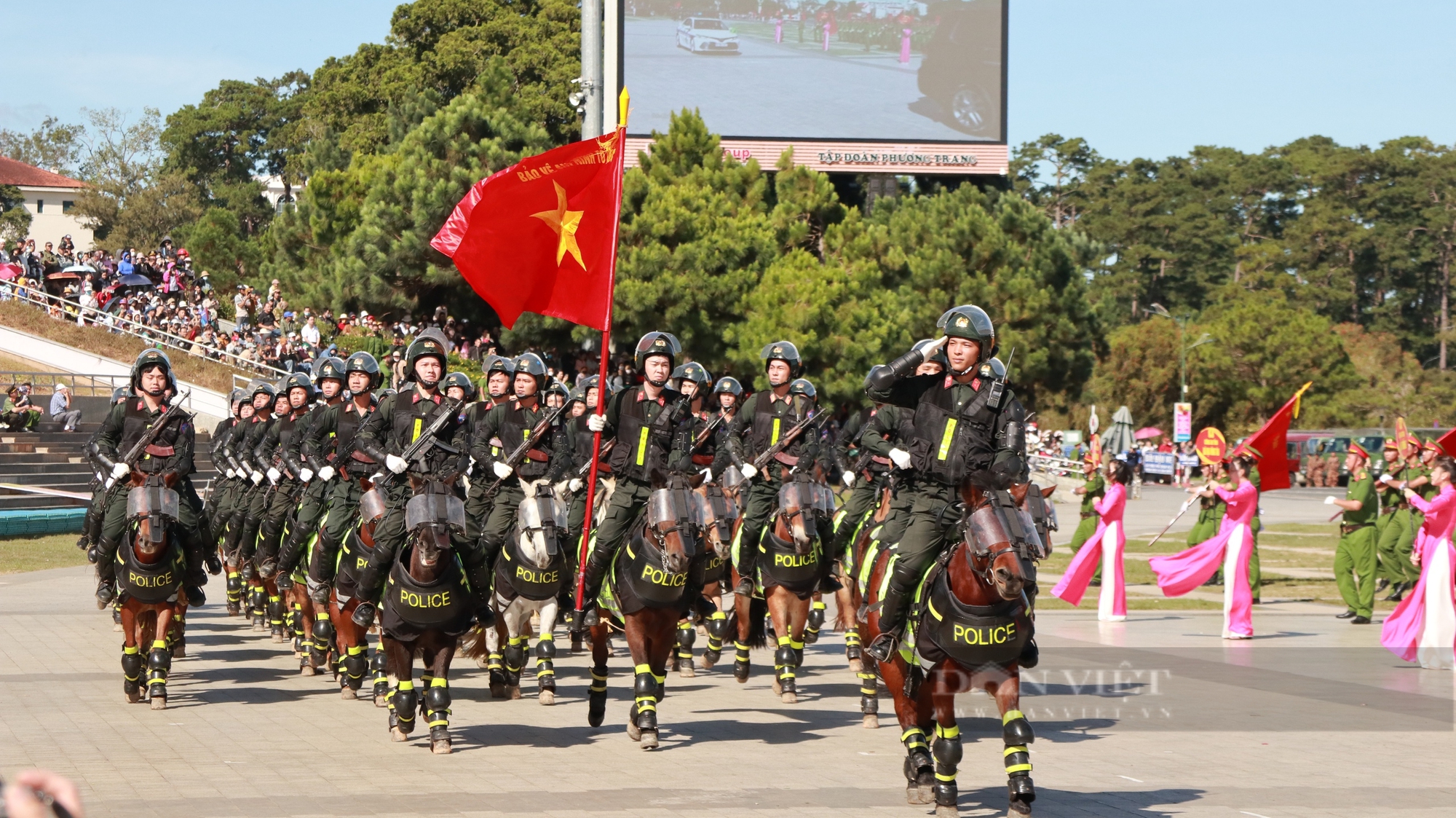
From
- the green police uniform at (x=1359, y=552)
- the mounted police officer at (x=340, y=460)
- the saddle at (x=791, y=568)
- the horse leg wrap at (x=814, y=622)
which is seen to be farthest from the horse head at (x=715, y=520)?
the green police uniform at (x=1359, y=552)

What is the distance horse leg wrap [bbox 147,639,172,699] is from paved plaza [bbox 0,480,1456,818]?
0.81 feet

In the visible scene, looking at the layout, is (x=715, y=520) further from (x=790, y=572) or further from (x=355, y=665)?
(x=355, y=665)

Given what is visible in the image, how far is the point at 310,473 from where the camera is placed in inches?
595

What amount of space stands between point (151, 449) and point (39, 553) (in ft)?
56.1

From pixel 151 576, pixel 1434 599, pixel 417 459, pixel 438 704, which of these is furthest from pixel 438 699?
pixel 1434 599

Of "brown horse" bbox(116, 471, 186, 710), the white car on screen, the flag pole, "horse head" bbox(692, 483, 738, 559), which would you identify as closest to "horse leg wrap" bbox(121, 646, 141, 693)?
"brown horse" bbox(116, 471, 186, 710)

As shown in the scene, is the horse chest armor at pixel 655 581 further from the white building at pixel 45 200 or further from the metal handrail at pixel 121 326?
the white building at pixel 45 200

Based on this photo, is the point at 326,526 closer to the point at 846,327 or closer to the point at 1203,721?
the point at 1203,721

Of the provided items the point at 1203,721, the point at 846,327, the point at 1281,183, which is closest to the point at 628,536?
the point at 1203,721

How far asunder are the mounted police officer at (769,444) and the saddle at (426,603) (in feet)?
12.7

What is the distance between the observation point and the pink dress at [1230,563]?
64.3 ft

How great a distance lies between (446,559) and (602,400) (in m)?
1.76

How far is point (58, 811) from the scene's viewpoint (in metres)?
3.28

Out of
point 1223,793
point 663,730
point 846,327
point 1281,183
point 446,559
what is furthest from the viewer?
point 1281,183
